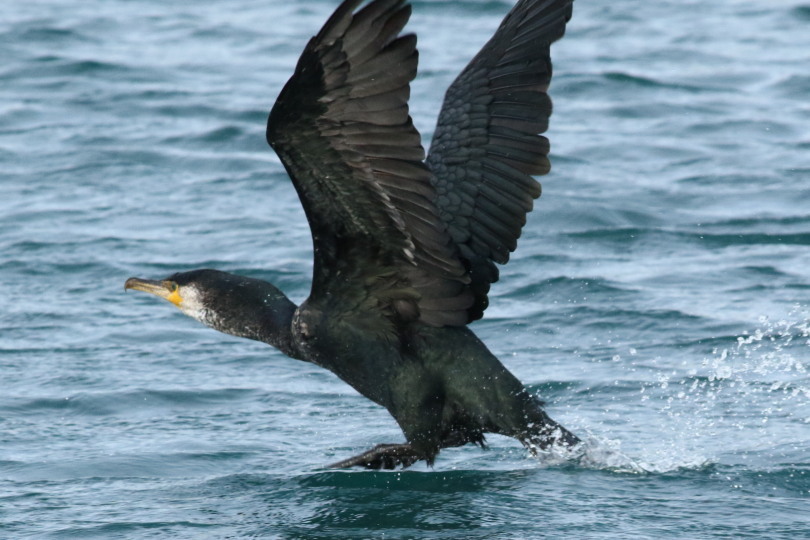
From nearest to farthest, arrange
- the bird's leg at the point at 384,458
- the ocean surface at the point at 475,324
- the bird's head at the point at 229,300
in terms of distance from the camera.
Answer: the ocean surface at the point at 475,324
the bird's leg at the point at 384,458
the bird's head at the point at 229,300

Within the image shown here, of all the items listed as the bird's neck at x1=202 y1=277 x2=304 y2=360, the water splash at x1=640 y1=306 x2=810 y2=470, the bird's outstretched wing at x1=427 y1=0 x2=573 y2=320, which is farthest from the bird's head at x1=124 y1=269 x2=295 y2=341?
the water splash at x1=640 y1=306 x2=810 y2=470

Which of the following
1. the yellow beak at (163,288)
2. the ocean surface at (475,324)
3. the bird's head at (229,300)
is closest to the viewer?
the ocean surface at (475,324)

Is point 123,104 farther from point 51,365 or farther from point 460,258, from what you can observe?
point 460,258

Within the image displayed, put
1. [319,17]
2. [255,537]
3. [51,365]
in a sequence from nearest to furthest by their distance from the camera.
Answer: [255,537], [51,365], [319,17]

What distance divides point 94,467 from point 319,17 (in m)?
9.50

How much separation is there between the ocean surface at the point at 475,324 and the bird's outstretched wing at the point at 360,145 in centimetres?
102

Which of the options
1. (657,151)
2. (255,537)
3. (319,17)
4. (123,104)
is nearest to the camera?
(255,537)

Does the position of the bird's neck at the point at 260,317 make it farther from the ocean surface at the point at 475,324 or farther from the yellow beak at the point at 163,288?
the ocean surface at the point at 475,324

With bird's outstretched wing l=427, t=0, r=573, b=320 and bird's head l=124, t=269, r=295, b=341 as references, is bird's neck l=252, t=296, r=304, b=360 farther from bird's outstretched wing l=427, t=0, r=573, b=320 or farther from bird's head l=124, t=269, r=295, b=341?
bird's outstretched wing l=427, t=0, r=573, b=320

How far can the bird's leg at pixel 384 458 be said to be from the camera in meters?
5.85

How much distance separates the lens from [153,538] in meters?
5.35

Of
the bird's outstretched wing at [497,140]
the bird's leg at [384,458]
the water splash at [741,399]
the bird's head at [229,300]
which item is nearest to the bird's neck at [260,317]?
the bird's head at [229,300]

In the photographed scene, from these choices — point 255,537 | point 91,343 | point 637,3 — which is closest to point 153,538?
point 255,537

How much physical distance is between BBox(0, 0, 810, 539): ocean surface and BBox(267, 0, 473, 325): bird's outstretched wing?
102 centimetres
